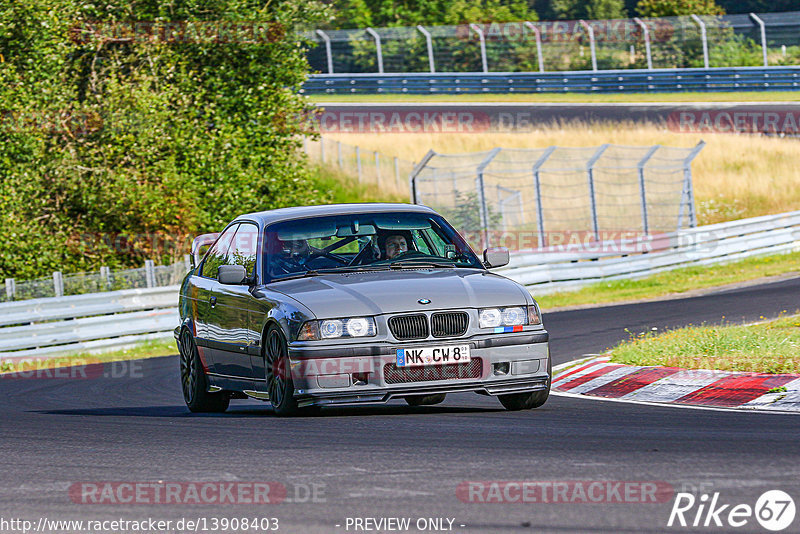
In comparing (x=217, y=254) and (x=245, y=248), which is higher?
(x=245, y=248)

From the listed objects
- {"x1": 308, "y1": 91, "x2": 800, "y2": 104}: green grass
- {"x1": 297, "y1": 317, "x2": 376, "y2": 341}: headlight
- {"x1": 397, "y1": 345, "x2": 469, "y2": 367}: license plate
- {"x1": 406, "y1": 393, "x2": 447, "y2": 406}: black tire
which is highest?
{"x1": 297, "y1": 317, "x2": 376, "y2": 341}: headlight

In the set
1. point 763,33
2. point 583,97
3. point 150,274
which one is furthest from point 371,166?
point 150,274

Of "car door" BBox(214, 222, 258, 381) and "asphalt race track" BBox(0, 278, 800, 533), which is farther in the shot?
"car door" BBox(214, 222, 258, 381)

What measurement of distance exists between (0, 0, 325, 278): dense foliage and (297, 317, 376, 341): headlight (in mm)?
17356

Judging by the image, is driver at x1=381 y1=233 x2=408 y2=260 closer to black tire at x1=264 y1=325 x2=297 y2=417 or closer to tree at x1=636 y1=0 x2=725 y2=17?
black tire at x1=264 y1=325 x2=297 y2=417

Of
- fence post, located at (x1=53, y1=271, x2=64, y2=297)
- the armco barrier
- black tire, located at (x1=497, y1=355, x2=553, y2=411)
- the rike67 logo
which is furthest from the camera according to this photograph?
fence post, located at (x1=53, y1=271, x2=64, y2=297)

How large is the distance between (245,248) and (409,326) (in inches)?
87.4

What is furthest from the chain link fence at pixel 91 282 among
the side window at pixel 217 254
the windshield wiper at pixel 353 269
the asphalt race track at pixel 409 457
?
the windshield wiper at pixel 353 269

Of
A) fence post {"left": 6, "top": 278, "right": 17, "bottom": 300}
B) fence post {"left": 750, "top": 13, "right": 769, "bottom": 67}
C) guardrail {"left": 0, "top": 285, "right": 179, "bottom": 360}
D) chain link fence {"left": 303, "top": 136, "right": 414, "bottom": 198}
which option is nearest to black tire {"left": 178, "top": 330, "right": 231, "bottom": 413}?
guardrail {"left": 0, "top": 285, "right": 179, "bottom": 360}

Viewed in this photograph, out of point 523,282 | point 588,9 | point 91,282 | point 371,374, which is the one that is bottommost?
point 523,282

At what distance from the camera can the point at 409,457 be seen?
22.5 feet

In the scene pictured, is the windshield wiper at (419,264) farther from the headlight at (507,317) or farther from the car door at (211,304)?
the car door at (211,304)

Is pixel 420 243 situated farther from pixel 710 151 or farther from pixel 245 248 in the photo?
pixel 710 151

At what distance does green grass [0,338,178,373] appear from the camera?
787 inches
